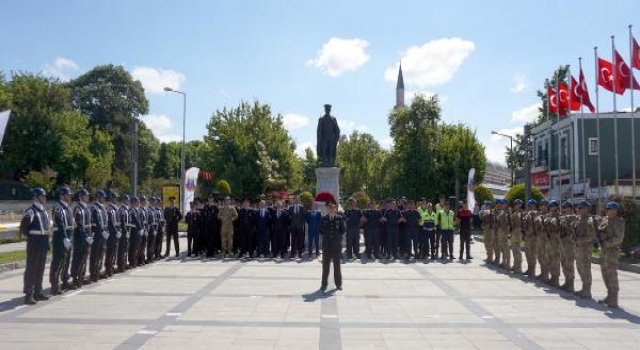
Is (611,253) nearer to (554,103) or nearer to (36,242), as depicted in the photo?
(36,242)

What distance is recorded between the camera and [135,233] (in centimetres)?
1630

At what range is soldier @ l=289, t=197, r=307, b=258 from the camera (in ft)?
64.2

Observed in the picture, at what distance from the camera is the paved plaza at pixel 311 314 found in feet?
26.3

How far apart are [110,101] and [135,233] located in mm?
54986

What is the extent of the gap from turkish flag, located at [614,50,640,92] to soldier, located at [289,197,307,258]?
49.2ft

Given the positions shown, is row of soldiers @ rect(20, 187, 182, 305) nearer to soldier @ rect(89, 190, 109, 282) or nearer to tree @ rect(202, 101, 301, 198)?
soldier @ rect(89, 190, 109, 282)

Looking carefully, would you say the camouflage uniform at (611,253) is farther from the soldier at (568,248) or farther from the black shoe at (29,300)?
the black shoe at (29,300)

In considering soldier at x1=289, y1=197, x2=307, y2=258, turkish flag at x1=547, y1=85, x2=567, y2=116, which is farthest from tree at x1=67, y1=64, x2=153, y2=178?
soldier at x1=289, y1=197, x2=307, y2=258

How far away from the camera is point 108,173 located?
56531 millimetres

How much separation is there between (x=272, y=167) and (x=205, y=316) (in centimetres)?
3632

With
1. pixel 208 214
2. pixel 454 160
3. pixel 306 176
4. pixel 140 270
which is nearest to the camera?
pixel 140 270

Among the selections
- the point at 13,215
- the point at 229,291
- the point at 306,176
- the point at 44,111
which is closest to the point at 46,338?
the point at 229,291

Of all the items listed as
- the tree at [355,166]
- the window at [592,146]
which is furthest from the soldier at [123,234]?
the tree at [355,166]

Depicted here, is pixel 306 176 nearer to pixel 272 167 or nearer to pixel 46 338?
pixel 272 167
